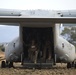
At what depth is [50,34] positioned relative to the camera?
18297 millimetres

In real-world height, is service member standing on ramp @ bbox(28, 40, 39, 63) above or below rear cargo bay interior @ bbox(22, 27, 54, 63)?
below

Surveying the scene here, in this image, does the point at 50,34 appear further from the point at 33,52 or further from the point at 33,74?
the point at 33,74

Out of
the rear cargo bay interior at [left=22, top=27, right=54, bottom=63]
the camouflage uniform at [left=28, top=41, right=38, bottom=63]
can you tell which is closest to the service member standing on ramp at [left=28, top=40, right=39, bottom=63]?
the camouflage uniform at [left=28, top=41, right=38, bottom=63]

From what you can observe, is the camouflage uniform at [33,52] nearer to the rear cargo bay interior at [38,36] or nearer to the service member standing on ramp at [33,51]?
the service member standing on ramp at [33,51]

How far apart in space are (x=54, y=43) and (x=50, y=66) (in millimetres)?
1135

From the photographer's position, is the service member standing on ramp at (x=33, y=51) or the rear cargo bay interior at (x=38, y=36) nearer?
the service member standing on ramp at (x=33, y=51)

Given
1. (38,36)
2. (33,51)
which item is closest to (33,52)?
(33,51)

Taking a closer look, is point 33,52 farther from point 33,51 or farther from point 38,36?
point 38,36

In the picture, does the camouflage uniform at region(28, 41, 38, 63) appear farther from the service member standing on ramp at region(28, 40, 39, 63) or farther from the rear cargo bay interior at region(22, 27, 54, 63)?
the rear cargo bay interior at region(22, 27, 54, 63)

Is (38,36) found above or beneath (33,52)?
above

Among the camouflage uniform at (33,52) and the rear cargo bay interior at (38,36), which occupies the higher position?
the rear cargo bay interior at (38,36)

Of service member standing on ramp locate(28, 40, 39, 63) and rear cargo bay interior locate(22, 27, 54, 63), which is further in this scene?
rear cargo bay interior locate(22, 27, 54, 63)

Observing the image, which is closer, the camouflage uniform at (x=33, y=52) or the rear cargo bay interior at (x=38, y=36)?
the camouflage uniform at (x=33, y=52)

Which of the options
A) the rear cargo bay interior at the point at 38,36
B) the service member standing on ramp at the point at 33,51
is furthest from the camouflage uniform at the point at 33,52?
the rear cargo bay interior at the point at 38,36
